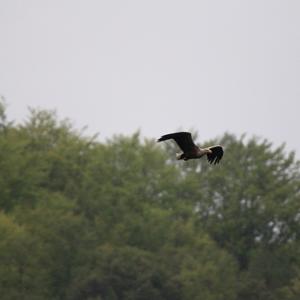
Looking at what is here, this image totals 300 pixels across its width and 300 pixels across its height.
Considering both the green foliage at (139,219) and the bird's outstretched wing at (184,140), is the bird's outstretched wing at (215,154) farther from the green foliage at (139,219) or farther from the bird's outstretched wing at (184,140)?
the green foliage at (139,219)

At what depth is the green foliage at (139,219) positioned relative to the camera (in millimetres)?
57281

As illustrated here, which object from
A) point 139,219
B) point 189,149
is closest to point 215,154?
point 189,149

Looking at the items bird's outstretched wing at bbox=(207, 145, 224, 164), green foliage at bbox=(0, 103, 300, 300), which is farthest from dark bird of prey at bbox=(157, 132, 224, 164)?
green foliage at bbox=(0, 103, 300, 300)

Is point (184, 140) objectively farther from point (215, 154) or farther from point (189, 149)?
point (215, 154)

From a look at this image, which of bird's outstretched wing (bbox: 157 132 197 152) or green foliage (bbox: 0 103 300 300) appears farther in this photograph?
green foliage (bbox: 0 103 300 300)

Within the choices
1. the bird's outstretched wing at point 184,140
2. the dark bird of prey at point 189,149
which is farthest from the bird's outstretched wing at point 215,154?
the bird's outstretched wing at point 184,140

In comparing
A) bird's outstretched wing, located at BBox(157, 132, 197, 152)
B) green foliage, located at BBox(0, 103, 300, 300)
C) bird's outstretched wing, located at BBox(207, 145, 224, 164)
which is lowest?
bird's outstretched wing, located at BBox(157, 132, 197, 152)

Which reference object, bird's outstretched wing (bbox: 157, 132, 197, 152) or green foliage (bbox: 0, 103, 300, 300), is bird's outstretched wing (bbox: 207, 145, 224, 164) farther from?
green foliage (bbox: 0, 103, 300, 300)

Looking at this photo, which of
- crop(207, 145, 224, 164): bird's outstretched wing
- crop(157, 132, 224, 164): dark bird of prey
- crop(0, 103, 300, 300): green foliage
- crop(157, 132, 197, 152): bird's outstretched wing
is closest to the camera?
crop(157, 132, 197, 152): bird's outstretched wing

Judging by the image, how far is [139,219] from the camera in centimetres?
6669

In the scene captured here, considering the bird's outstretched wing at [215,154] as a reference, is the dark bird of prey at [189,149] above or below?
below

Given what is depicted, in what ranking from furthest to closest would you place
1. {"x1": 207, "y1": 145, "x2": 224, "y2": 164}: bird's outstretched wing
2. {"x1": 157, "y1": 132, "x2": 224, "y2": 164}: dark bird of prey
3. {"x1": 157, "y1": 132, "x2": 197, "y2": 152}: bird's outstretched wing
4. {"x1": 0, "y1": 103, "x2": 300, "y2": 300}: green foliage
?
{"x1": 0, "y1": 103, "x2": 300, "y2": 300}: green foliage < {"x1": 207, "y1": 145, "x2": 224, "y2": 164}: bird's outstretched wing < {"x1": 157, "y1": 132, "x2": 224, "y2": 164}: dark bird of prey < {"x1": 157, "y1": 132, "x2": 197, "y2": 152}: bird's outstretched wing

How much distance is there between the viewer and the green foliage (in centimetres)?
5728

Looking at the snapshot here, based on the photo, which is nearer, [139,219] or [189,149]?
[189,149]
